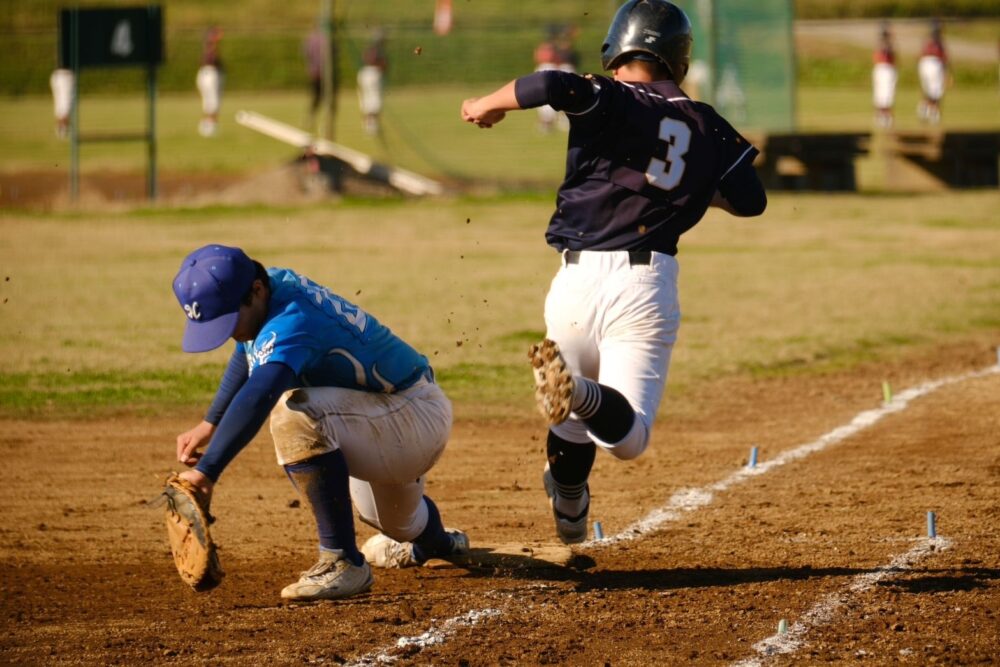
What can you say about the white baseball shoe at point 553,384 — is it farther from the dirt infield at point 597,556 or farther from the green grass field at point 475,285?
the green grass field at point 475,285

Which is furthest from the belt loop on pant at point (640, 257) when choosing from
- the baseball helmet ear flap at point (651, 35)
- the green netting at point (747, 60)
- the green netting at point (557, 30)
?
the green netting at point (747, 60)

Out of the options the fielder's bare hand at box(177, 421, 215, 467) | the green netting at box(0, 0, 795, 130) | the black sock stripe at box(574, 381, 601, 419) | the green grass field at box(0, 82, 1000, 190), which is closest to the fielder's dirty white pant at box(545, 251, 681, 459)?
the black sock stripe at box(574, 381, 601, 419)

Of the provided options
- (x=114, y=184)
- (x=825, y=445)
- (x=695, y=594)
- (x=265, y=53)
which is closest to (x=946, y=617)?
(x=695, y=594)

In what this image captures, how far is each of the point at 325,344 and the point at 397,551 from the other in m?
1.29

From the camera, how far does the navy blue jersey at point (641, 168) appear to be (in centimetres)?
491

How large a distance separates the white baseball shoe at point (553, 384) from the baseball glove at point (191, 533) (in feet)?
3.83

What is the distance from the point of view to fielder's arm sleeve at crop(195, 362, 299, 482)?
14.4ft

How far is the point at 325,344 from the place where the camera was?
4777mm

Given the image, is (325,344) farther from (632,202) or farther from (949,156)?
(949,156)

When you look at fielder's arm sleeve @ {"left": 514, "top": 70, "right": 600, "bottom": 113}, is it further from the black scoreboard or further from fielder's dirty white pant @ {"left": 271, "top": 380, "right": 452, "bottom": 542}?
the black scoreboard

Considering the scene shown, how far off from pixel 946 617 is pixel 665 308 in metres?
1.46

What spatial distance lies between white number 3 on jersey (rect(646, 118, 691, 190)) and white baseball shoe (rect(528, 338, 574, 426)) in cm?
77

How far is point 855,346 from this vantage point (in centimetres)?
1048

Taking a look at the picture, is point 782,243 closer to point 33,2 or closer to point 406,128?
point 406,128
